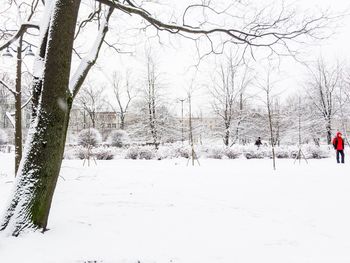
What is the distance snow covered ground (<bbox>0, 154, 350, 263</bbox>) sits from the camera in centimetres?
307

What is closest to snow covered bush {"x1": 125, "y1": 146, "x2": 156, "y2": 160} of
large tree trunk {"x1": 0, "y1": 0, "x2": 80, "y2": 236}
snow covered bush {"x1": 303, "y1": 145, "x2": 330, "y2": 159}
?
snow covered bush {"x1": 303, "y1": 145, "x2": 330, "y2": 159}

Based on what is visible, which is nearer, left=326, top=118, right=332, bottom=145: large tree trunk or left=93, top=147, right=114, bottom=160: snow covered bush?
left=93, top=147, right=114, bottom=160: snow covered bush

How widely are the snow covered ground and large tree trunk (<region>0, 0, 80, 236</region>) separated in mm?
265

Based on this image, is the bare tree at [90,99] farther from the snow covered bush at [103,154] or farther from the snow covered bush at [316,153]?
the snow covered bush at [316,153]

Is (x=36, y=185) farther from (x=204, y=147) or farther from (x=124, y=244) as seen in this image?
(x=204, y=147)

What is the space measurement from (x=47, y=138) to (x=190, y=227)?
2316mm

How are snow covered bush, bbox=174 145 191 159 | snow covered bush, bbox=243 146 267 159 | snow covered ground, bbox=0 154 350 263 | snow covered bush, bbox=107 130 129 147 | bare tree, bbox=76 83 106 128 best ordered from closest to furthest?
snow covered ground, bbox=0 154 350 263 → snow covered bush, bbox=174 145 191 159 → snow covered bush, bbox=243 146 267 159 → snow covered bush, bbox=107 130 129 147 → bare tree, bbox=76 83 106 128

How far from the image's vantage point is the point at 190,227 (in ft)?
→ 13.4

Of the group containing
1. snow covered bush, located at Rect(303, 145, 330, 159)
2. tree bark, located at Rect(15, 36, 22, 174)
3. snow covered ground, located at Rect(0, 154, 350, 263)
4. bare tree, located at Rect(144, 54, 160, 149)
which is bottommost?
snow covered ground, located at Rect(0, 154, 350, 263)

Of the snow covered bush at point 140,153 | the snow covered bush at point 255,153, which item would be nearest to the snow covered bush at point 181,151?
the snow covered bush at point 140,153

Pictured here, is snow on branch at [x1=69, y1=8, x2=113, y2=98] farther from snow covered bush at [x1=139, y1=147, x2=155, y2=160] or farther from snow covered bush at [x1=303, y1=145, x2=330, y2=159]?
snow covered bush at [x1=303, y1=145, x2=330, y2=159]

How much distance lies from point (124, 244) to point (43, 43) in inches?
109

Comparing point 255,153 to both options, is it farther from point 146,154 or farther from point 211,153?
point 146,154

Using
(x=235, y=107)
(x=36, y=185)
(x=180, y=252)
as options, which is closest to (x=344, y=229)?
(x=180, y=252)
